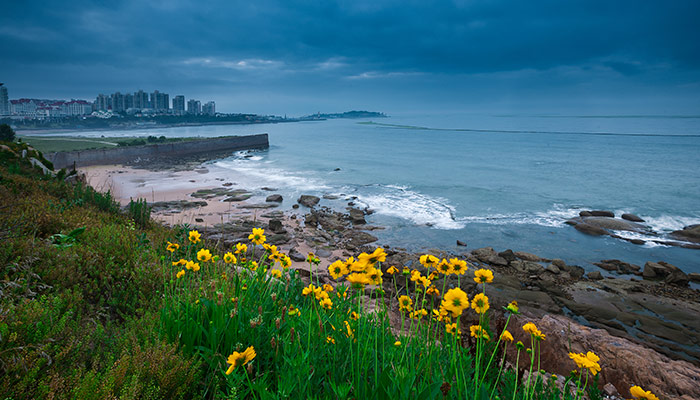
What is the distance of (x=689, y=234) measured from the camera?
1970 cm

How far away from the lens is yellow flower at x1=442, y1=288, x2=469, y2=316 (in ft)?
7.71

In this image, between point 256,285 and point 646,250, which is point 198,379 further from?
point 646,250

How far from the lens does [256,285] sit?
428cm

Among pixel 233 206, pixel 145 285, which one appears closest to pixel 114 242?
pixel 145 285

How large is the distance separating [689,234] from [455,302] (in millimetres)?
24577

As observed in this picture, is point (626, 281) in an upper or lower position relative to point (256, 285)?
lower

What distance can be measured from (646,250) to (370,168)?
30920mm

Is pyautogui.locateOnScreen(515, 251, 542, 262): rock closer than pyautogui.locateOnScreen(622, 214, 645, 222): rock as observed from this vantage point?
Yes

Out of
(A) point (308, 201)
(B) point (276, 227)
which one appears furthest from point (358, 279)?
(A) point (308, 201)

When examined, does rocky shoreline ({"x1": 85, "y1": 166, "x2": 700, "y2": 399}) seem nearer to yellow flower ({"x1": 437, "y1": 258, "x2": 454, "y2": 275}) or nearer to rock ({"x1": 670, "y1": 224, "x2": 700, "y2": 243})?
yellow flower ({"x1": 437, "y1": 258, "x2": 454, "y2": 275})

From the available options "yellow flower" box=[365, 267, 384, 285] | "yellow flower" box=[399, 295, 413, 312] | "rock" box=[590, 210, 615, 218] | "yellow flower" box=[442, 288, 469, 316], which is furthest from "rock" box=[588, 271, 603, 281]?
"yellow flower" box=[365, 267, 384, 285]

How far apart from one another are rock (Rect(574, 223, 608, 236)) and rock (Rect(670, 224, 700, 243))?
3701 millimetres

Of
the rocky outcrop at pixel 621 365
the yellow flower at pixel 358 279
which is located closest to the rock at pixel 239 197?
the rocky outcrop at pixel 621 365

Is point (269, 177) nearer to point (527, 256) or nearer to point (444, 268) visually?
point (527, 256)
